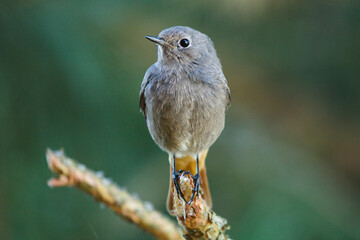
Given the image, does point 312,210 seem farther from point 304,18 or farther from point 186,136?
point 304,18

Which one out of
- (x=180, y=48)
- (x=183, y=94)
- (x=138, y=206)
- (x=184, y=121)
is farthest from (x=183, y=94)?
(x=138, y=206)

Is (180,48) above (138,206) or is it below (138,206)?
above

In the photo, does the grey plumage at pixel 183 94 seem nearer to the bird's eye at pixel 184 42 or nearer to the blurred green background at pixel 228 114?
the bird's eye at pixel 184 42

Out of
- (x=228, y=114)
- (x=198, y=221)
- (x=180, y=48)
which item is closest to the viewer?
(x=198, y=221)

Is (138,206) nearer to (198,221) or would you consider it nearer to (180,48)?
(198,221)

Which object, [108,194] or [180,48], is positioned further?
[180,48]

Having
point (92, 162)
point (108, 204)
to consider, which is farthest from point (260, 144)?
point (108, 204)
